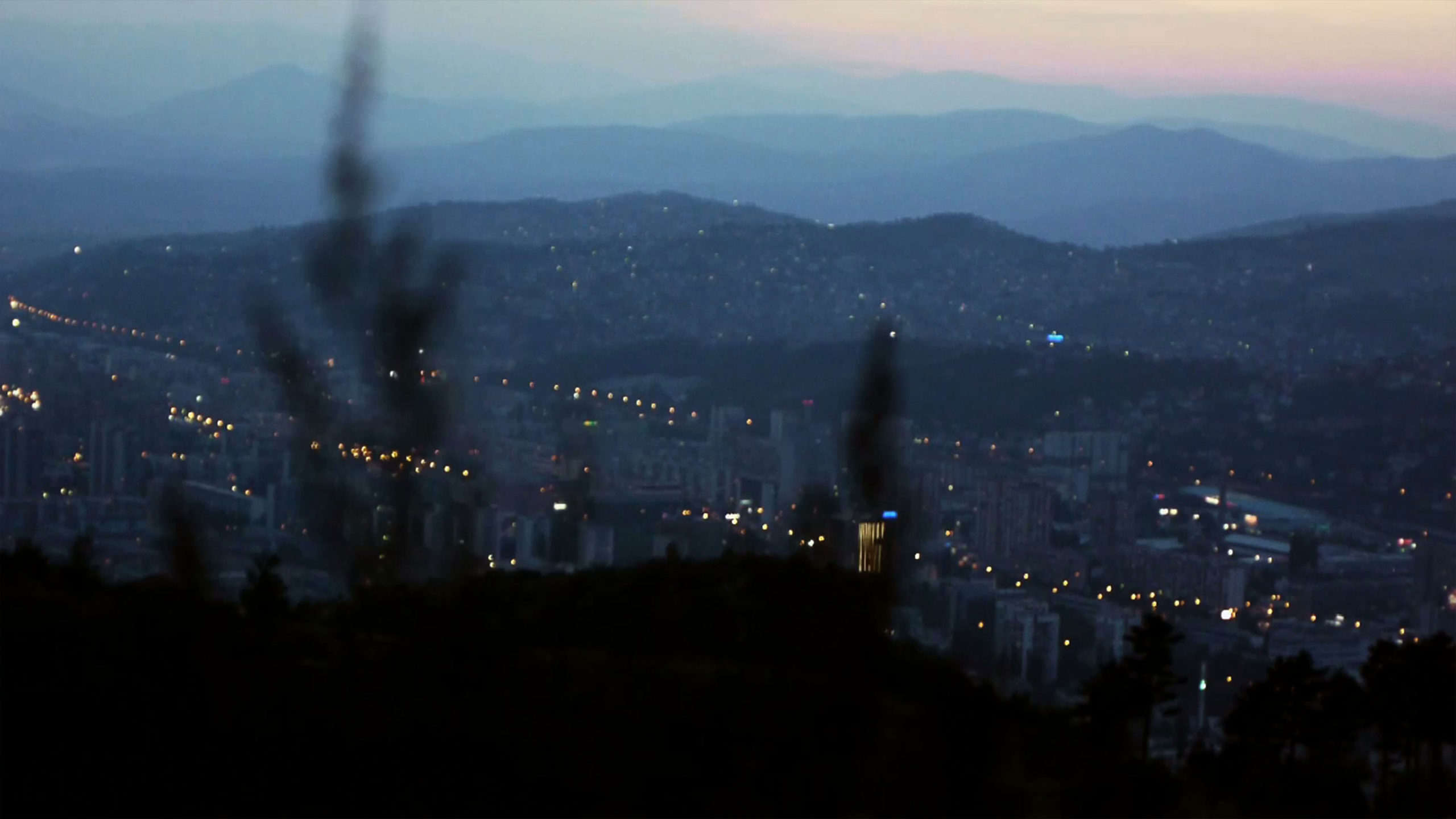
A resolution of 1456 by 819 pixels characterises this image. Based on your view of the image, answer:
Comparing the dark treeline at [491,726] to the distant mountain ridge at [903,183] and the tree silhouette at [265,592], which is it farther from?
the distant mountain ridge at [903,183]

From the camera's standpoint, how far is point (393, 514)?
15.4ft

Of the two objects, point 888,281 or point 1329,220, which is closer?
point 888,281

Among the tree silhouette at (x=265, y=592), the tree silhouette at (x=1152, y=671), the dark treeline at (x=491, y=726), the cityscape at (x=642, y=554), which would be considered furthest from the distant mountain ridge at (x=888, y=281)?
the dark treeline at (x=491, y=726)

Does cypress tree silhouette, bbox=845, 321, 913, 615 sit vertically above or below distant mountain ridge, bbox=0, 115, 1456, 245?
below

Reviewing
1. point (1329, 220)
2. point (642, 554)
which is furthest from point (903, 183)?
point (642, 554)

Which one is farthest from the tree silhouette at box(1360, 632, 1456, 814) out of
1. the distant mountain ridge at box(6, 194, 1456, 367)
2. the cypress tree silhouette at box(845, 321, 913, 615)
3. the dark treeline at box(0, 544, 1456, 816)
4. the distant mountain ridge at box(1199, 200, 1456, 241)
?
the distant mountain ridge at box(1199, 200, 1456, 241)

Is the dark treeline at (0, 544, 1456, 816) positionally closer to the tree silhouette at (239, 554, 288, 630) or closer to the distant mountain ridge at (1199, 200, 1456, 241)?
the tree silhouette at (239, 554, 288, 630)

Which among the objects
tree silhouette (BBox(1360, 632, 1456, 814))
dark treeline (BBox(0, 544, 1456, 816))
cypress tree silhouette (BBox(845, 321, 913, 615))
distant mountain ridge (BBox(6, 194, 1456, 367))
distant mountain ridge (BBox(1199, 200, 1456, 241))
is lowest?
tree silhouette (BBox(1360, 632, 1456, 814))

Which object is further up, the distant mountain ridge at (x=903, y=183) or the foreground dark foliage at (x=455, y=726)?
the distant mountain ridge at (x=903, y=183)

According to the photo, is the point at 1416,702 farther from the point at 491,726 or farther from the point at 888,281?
the point at 888,281

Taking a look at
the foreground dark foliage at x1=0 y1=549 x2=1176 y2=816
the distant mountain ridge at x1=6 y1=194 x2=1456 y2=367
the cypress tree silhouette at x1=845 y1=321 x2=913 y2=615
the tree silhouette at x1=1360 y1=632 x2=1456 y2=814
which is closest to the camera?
the foreground dark foliage at x1=0 y1=549 x2=1176 y2=816

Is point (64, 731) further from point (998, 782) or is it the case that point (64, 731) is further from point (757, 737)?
point (998, 782)

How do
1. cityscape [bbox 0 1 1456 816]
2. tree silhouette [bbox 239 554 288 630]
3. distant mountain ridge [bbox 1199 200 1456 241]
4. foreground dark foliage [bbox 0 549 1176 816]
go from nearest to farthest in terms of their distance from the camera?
1. foreground dark foliage [bbox 0 549 1176 816]
2. cityscape [bbox 0 1 1456 816]
3. tree silhouette [bbox 239 554 288 630]
4. distant mountain ridge [bbox 1199 200 1456 241]

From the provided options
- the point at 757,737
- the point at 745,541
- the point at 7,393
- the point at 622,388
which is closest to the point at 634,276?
the point at 622,388
